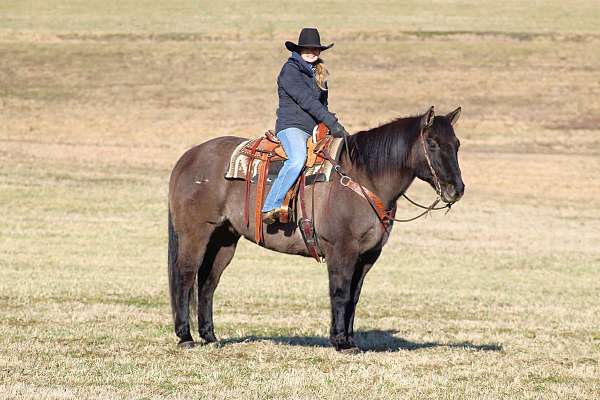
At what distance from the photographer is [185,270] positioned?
10.9 metres

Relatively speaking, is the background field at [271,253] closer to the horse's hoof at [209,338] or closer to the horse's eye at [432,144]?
the horse's hoof at [209,338]

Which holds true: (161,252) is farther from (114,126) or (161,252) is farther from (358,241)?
(114,126)

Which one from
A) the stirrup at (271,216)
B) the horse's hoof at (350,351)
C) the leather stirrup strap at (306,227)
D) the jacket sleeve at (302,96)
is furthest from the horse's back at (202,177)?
the horse's hoof at (350,351)

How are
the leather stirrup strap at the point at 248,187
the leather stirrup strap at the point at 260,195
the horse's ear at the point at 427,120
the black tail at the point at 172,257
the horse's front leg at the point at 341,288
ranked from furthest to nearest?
the black tail at the point at 172,257
the leather stirrup strap at the point at 248,187
the leather stirrup strap at the point at 260,195
the horse's front leg at the point at 341,288
the horse's ear at the point at 427,120

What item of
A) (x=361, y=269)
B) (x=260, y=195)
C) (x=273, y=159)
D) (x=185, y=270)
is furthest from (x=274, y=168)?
(x=185, y=270)

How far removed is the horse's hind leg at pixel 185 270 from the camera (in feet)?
35.4

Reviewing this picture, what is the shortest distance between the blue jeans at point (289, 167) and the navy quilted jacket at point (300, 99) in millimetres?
111

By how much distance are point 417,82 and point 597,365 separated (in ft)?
136

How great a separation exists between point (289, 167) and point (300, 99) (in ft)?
2.04

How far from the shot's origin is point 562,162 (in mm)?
37750

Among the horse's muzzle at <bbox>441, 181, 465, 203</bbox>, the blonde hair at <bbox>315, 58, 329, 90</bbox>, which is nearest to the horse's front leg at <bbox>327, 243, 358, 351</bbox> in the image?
the horse's muzzle at <bbox>441, 181, 465, 203</bbox>

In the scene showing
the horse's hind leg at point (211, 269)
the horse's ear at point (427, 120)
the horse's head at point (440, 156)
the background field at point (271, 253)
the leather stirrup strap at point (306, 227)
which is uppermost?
the horse's ear at point (427, 120)

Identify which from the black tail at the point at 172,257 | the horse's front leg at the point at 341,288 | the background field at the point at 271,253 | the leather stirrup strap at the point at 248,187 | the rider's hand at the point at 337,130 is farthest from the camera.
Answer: the black tail at the point at 172,257

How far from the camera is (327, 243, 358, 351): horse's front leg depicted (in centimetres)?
1002
